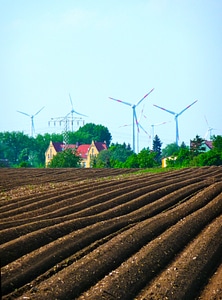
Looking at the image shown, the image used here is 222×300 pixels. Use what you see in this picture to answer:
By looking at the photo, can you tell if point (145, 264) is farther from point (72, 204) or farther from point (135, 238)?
point (72, 204)

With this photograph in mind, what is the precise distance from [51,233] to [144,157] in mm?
55459

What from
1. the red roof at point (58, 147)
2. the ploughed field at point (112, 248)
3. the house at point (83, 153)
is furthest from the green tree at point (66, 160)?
the ploughed field at point (112, 248)

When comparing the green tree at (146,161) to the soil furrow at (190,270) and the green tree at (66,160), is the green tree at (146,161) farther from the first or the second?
the soil furrow at (190,270)

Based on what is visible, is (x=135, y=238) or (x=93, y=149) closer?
(x=135, y=238)

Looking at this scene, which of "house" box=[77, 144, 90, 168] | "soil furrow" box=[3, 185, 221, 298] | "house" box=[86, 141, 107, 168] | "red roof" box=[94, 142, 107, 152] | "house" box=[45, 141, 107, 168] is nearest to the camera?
"soil furrow" box=[3, 185, 221, 298]

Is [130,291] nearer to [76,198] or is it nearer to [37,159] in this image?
[76,198]

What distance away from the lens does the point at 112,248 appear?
45.4ft

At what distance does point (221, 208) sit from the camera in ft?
64.4

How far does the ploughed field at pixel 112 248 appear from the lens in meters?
11.3

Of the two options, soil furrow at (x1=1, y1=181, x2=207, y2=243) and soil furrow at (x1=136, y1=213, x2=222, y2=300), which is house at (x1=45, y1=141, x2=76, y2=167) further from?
soil furrow at (x1=136, y1=213, x2=222, y2=300)

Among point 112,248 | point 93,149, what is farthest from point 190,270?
point 93,149

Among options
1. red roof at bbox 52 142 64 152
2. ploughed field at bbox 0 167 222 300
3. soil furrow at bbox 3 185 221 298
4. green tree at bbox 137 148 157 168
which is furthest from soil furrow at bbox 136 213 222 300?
red roof at bbox 52 142 64 152

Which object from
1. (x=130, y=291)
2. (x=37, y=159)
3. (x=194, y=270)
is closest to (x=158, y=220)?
(x=194, y=270)

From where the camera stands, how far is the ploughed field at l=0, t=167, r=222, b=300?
11300 mm
